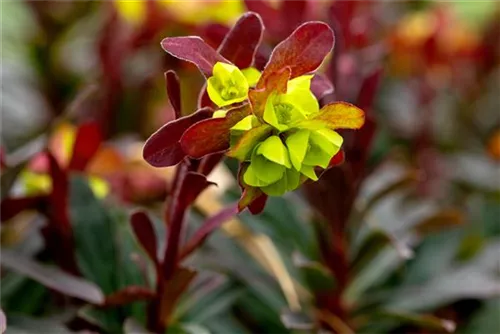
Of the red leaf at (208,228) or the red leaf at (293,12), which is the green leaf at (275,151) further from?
the red leaf at (293,12)

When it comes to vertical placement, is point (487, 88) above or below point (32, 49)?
below

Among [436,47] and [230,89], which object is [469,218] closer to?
[436,47]

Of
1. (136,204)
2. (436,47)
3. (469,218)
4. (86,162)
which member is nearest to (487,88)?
(436,47)

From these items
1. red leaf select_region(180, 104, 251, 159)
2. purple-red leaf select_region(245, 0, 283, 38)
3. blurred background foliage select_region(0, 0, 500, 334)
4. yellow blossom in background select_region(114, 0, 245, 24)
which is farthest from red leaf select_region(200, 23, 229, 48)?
yellow blossom in background select_region(114, 0, 245, 24)

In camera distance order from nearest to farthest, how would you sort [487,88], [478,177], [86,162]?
[86,162] → [478,177] → [487,88]

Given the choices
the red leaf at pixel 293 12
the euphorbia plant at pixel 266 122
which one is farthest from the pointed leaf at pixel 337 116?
the red leaf at pixel 293 12

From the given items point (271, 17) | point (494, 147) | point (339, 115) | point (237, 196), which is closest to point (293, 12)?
point (271, 17)
